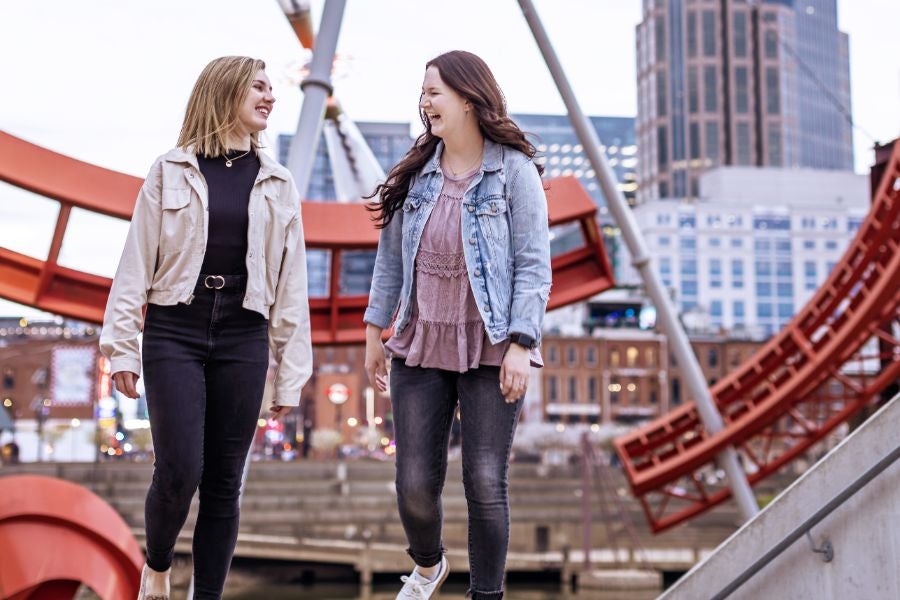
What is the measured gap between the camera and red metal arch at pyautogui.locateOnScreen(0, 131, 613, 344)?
7.86m

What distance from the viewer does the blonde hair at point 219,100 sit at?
3.81 metres

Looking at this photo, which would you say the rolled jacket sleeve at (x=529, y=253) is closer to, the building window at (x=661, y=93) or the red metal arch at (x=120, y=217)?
the red metal arch at (x=120, y=217)

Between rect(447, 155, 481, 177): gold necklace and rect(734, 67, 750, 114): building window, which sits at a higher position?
rect(734, 67, 750, 114): building window

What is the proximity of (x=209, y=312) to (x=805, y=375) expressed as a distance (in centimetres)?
1280

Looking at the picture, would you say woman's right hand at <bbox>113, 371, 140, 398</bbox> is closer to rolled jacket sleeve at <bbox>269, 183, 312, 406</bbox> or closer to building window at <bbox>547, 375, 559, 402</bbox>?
rolled jacket sleeve at <bbox>269, 183, 312, 406</bbox>

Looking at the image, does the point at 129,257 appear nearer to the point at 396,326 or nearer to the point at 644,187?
the point at 396,326

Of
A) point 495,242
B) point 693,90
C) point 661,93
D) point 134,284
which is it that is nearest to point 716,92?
point 693,90

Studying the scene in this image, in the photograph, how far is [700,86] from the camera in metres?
147

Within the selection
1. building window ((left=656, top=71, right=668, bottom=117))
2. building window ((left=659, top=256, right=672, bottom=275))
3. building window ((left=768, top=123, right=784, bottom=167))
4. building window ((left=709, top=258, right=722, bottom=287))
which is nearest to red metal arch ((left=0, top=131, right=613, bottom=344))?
building window ((left=659, top=256, right=672, bottom=275))

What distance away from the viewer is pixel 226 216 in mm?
3732

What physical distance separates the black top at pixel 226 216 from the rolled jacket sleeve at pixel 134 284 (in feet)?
0.56

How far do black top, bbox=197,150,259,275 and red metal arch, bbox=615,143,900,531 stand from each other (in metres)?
10.9

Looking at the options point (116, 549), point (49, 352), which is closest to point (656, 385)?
point (49, 352)

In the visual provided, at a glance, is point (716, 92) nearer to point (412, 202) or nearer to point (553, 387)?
point (553, 387)
